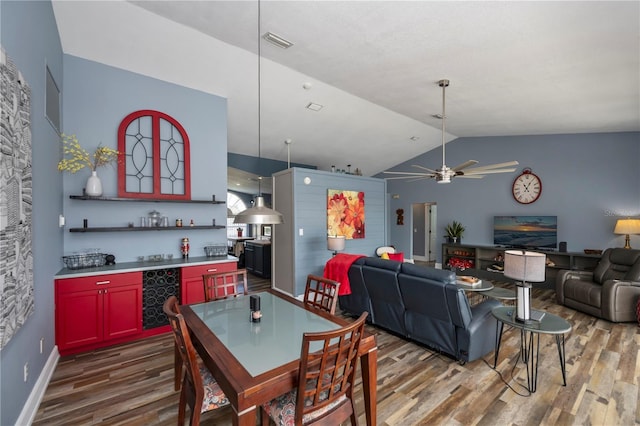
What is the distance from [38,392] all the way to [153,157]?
8.83ft

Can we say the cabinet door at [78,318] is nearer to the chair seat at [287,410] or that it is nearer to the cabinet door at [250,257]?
the chair seat at [287,410]

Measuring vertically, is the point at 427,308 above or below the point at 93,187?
below

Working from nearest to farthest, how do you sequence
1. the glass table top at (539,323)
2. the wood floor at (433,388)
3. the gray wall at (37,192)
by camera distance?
the gray wall at (37,192)
the wood floor at (433,388)
the glass table top at (539,323)

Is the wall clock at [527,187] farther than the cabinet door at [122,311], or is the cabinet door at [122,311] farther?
the wall clock at [527,187]

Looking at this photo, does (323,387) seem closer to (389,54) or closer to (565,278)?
(389,54)

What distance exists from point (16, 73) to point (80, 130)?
6.25ft

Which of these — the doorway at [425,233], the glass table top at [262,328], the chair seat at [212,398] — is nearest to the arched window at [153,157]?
the glass table top at [262,328]

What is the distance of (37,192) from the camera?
7.85 feet

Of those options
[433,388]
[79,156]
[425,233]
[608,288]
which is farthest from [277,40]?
[425,233]

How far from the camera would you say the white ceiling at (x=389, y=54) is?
263 centimetres

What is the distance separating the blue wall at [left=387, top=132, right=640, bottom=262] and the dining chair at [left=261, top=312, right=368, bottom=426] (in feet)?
21.6

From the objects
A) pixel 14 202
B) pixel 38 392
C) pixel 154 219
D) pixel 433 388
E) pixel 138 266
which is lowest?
pixel 433 388

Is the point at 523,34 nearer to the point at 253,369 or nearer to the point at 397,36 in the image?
the point at 397,36

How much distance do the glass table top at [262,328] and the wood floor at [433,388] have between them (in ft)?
2.46
